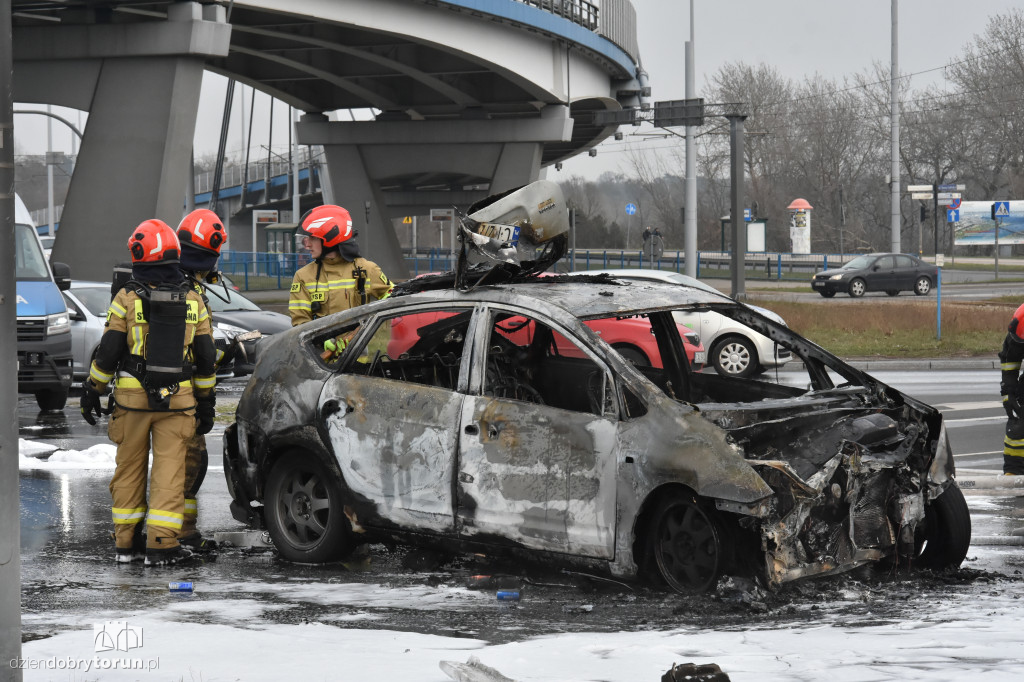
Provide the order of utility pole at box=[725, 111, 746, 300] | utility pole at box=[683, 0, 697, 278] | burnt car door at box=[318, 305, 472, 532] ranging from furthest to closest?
utility pole at box=[683, 0, 697, 278], utility pole at box=[725, 111, 746, 300], burnt car door at box=[318, 305, 472, 532]

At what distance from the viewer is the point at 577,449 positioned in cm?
561

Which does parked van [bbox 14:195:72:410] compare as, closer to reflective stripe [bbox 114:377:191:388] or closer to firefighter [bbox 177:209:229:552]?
firefighter [bbox 177:209:229:552]

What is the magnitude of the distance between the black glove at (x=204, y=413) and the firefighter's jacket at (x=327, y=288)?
1.35 metres

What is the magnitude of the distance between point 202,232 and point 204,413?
104cm

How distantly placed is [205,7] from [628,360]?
2278 centimetres

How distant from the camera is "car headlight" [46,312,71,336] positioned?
13516mm

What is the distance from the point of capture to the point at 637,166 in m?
86.2

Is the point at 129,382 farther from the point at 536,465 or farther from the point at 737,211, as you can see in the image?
the point at 737,211

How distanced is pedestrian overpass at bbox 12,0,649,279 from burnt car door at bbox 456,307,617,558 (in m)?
21.3

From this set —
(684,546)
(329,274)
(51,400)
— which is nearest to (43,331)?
(51,400)

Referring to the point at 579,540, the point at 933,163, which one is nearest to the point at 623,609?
the point at 579,540

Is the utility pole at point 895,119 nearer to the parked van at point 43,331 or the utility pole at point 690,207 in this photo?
the utility pole at point 690,207

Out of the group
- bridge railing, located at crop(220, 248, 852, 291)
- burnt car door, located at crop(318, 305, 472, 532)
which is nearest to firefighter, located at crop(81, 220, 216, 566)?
burnt car door, located at crop(318, 305, 472, 532)

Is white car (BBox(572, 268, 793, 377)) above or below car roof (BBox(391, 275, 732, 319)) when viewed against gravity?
below
